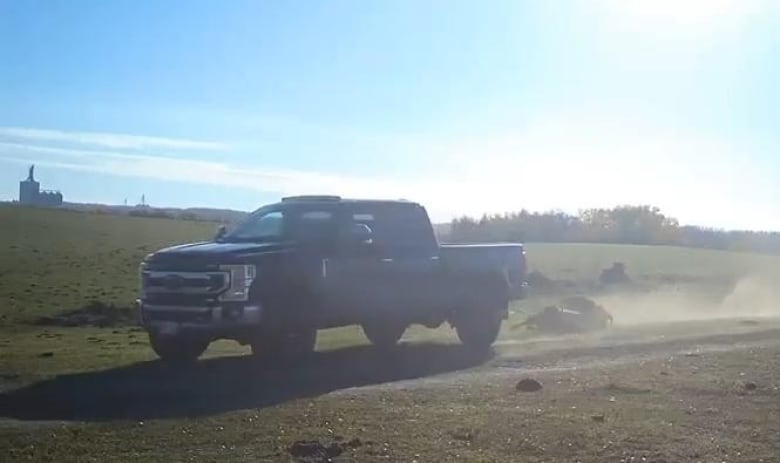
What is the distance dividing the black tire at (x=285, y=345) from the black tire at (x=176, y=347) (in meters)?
0.81

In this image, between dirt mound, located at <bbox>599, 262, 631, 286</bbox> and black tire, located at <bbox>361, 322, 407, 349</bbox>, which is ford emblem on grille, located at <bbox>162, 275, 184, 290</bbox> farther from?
dirt mound, located at <bbox>599, 262, 631, 286</bbox>

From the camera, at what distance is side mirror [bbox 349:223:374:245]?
18047mm

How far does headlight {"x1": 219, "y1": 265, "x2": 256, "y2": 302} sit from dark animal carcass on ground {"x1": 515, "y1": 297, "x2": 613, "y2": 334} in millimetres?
10960

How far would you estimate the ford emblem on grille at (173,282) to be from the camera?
1631cm

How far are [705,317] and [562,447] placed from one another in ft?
81.8

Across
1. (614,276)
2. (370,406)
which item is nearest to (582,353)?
(370,406)

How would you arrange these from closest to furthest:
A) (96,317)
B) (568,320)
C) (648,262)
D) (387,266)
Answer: (387,266) < (96,317) < (568,320) < (648,262)

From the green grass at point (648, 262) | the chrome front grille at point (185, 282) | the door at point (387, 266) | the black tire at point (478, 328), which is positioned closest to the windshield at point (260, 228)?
the door at point (387, 266)

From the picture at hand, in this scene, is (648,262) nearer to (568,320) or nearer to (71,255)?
(71,255)

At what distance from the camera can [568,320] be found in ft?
86.8

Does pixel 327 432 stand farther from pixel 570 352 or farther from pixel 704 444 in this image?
pixel 570 352

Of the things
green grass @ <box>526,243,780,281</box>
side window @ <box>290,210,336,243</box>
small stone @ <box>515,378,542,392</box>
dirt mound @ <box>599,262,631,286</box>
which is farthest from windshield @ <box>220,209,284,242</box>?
dirt mound @ <box>599,262,631,286</box>

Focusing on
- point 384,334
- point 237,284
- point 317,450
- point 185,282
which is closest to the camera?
point 317,450

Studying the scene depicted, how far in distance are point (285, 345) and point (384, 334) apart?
3.00 metres
